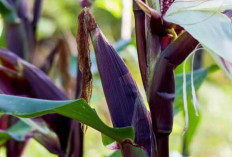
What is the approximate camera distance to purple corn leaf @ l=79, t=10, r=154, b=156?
1.30 ft

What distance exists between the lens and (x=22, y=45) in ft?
2.18

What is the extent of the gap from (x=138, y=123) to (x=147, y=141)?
2 cm

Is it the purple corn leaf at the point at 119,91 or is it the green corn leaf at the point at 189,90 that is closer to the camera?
the purple corn leaf at the point at 119,91

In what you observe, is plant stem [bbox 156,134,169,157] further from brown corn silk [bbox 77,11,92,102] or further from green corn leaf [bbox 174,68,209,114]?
green corn leaf [bbox 174,68,209,114]

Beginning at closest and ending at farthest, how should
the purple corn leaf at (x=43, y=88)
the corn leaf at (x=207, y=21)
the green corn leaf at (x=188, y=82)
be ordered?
Answer: 1. the corn leaf at (x=207, y=21)
2. the purple corn leaf at (x=43, y=88)
3. the green corn leaf at (x=188, y=82)

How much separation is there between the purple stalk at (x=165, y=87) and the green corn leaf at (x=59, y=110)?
30 mm

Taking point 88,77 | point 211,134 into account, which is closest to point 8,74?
point 88,77

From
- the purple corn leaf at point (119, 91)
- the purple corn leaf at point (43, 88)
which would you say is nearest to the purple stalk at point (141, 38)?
the purple corn leaf at point (119, 91)

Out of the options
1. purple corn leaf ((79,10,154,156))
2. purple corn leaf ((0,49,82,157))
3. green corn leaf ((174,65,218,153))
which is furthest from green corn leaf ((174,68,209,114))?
purple corn leaf ((79,10,154,156))

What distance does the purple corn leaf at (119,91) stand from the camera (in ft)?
1.30

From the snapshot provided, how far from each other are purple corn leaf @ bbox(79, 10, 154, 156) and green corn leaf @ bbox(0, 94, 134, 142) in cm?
2

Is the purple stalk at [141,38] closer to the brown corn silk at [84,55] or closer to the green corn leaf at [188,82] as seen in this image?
the brown corn silk at [84,55]

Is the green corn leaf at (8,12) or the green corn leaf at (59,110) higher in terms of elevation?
the green corn leaf at (8,12)

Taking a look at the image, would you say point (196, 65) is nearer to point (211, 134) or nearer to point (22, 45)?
point (22, 45)
